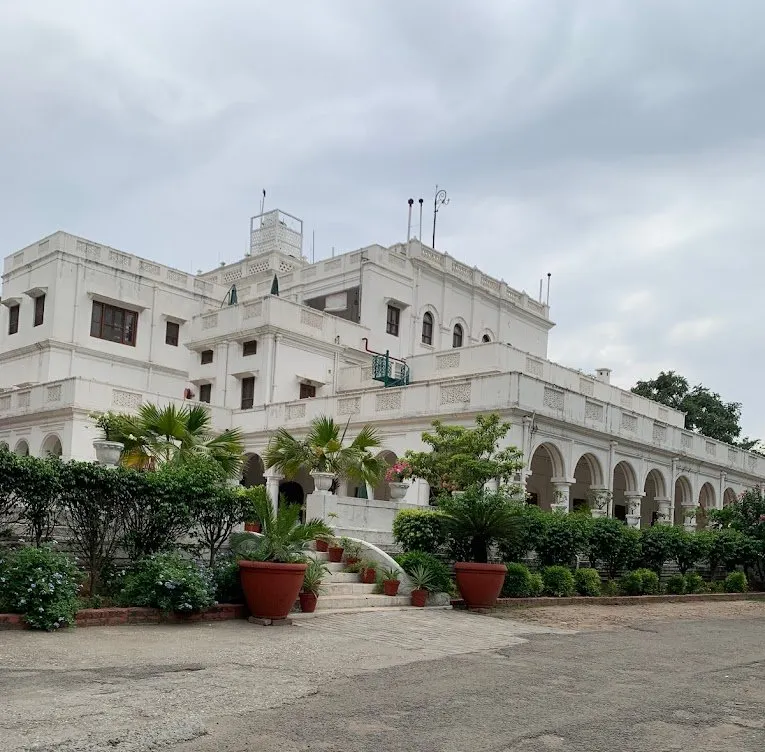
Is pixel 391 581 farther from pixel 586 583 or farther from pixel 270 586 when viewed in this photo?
pixel 586 583

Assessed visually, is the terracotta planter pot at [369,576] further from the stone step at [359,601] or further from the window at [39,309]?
the window at [39,309]

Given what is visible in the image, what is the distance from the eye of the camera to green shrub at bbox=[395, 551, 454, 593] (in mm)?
15092

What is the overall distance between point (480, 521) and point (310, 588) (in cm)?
374

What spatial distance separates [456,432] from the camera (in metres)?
21.8

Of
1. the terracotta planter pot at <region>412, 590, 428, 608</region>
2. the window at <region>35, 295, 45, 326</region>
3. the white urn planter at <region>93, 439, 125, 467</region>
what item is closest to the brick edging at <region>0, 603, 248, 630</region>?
the white urn planter at <region>93, 439, 125, 467</region>

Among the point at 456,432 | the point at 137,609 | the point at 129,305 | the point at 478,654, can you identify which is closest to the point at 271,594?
the point at 137,609

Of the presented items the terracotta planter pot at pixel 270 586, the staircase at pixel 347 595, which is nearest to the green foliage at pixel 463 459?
the staircase at pixel 347 595

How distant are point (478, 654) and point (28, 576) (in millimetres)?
5121

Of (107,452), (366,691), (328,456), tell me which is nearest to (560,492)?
(328,456)

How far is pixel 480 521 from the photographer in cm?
1528

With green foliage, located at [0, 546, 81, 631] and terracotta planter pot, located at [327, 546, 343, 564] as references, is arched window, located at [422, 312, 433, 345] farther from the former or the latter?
green foliage, located at [0, 546, 81, 631]

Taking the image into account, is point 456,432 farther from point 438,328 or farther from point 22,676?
point 438,328

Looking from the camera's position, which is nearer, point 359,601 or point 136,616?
point 136,616

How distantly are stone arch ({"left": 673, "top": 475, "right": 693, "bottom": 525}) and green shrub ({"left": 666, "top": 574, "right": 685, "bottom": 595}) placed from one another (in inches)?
476
